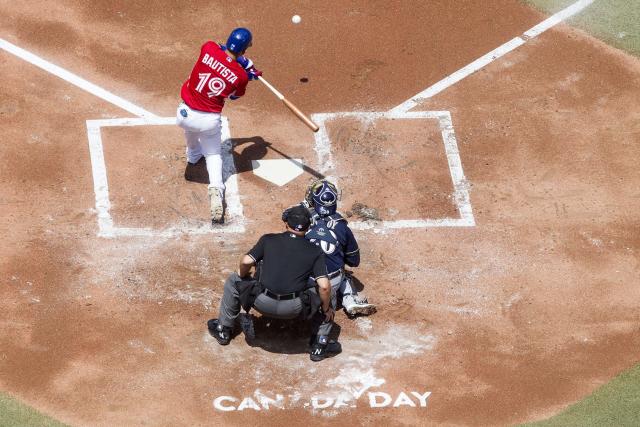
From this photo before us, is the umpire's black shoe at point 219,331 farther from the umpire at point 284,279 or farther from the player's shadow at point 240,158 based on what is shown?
the player's shadow at point 240,158

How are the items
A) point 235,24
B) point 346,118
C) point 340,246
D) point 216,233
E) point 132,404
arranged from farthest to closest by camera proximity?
point 235,24
point 346,118
point 216,233
point 340,246
point 132,404

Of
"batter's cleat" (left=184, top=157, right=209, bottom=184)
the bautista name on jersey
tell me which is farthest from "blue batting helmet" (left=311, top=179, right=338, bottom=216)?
"batter's cleat" (left=184, top=157, right=209, bottom=184)

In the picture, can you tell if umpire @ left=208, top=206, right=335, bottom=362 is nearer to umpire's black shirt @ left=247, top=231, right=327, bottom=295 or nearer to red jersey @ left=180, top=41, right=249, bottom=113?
umpire's black shirt @ left=247, top=231, right=327, bottom=295

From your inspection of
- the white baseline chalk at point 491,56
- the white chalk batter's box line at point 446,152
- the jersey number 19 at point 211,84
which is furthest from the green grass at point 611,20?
the jersey number 19 at point 211,84

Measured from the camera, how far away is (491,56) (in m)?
17.9

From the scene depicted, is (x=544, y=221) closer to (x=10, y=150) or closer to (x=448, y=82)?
(x=448, y=82)

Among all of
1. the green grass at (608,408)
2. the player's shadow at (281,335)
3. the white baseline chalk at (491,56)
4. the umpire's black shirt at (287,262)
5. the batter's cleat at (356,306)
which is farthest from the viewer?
the white baseline chalk at (491,56)

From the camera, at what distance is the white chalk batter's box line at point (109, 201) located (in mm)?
14516

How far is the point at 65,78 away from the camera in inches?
661

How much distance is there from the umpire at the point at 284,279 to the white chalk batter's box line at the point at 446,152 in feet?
7.27

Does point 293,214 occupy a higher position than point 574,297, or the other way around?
point 293,214

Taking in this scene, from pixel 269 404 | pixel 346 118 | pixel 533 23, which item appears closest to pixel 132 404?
pixel 269 404

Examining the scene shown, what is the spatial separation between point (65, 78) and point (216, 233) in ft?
13.1

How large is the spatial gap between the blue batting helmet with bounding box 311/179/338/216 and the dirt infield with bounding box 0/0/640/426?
1.07m
